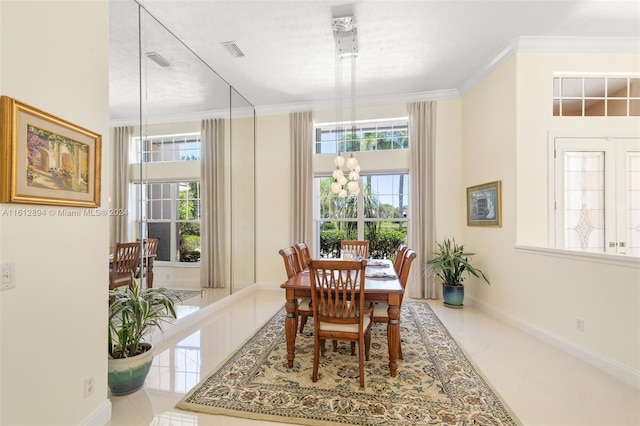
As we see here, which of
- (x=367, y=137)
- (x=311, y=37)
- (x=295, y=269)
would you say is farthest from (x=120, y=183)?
(x=367, y=137)

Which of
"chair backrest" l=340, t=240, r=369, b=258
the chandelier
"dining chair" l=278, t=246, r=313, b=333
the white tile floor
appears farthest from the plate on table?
"chair backrest" l=340, t=240, r=369, b=258

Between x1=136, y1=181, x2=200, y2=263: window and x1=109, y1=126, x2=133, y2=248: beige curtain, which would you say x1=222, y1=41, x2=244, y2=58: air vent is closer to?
x1=109, y1=126, x2=133, y2=248: beige curtain

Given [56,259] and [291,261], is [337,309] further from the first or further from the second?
[56,259]

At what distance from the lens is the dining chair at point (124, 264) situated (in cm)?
257

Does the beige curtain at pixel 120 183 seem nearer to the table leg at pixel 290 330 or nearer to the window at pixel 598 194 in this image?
the table leg at pixel 290 330

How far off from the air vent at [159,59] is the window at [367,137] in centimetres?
269

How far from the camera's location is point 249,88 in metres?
4.64

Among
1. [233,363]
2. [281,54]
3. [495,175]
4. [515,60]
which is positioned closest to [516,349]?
[495,175]

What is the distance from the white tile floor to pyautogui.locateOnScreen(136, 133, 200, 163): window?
76.7 inches

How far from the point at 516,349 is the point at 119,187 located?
436 centimetres

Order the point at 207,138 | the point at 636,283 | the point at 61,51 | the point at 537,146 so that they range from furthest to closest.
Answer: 1. the point at 207,138
2. the point at 537,146
3. the point at 636,283
4. the point at 61,51

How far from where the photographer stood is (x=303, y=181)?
5.20m

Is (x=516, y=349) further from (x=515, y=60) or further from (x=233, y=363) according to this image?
(x=515, y=60)

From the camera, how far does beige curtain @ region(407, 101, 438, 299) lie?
4.75m
